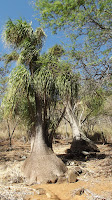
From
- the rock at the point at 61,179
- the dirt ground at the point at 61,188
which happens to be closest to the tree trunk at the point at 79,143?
the dirt ground at the point at 61,188

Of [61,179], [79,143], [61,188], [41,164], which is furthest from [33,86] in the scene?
[79,143]

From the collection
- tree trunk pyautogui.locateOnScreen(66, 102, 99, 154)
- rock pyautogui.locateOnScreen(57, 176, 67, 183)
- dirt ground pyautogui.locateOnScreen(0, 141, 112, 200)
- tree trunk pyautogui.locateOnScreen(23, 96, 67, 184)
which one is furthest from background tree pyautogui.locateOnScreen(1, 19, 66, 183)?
tree trunk pyautogui.locateOnScreen(66, 102, 99, 154)

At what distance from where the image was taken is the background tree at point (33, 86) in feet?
14.6

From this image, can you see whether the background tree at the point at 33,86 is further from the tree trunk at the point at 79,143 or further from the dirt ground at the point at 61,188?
the tree trunk at the point at 79,143

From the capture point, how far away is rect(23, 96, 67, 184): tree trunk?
4.23 m

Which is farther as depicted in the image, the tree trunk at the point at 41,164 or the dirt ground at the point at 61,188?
the tree trunk at the point at 41,164

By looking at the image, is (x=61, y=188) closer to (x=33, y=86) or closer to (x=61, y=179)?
(x=61, y=179)

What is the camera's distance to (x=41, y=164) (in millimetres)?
4500

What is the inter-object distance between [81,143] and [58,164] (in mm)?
4550

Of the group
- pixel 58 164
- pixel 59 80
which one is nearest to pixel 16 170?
pixel 58 164

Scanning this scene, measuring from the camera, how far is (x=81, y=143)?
895cm

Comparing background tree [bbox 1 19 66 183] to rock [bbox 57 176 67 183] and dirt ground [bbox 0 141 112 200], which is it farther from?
dirt ground [bbox 0 141 112 200]

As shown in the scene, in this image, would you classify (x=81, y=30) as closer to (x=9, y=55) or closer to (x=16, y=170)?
(x=9, y=55)

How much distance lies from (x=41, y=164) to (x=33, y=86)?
Result: 91.9 inches
